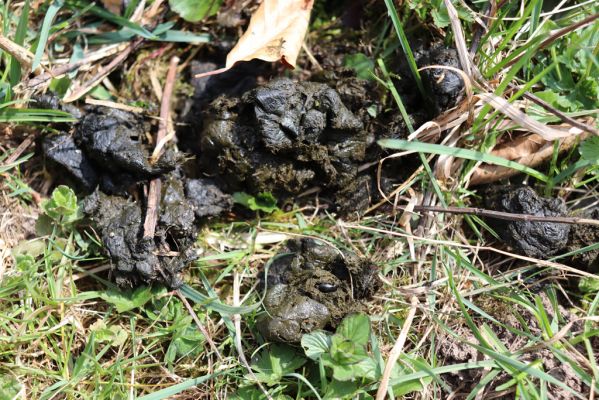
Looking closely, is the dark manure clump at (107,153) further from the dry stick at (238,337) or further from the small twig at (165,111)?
the dry stick at (238,337)

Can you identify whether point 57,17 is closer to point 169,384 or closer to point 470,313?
point 169,384

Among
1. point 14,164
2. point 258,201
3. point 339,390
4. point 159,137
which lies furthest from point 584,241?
point 14,164

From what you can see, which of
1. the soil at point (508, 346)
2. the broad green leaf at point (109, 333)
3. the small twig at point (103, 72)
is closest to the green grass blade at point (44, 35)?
the small twig at point (103, 72)

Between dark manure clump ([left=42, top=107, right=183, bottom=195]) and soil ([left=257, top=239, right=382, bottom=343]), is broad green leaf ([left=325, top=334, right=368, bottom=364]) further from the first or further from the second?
dark manure clump ([left=42, top=107, right=183, bottom=195])

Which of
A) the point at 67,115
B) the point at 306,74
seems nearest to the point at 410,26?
the point at 306,74

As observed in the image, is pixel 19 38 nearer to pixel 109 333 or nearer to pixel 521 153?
pixel 109 333
